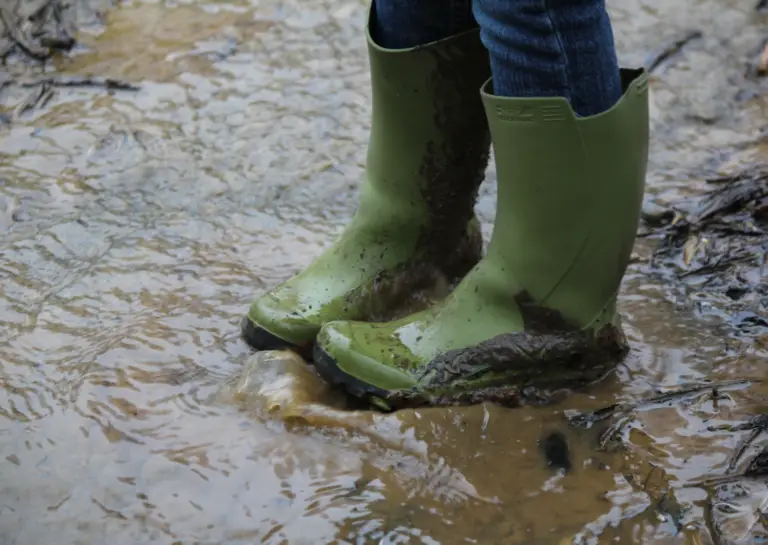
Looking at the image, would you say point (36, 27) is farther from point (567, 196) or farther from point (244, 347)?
point (567, 196)

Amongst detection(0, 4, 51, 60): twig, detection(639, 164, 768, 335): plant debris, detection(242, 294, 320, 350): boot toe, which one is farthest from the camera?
detection(0, 4, 51, 60): twig

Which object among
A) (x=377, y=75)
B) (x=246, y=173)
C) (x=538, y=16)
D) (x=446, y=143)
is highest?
(x=538, y=16)

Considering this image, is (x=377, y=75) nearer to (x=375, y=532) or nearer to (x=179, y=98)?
(x=375, y=532)

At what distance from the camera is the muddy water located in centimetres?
110

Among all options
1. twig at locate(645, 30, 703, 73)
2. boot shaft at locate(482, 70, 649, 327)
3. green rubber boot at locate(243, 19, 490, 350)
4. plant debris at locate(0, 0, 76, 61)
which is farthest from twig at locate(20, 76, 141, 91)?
boot shaft at locate(482, 70, 649, 327)

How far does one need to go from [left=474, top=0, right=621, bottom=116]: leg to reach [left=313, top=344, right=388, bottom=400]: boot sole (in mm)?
486

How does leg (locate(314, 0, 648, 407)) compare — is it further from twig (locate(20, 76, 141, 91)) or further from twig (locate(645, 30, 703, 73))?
twig (locate(20, 76, 141, 91))

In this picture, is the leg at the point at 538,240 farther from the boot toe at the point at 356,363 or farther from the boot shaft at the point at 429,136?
the boot shaft at the point at 429,136

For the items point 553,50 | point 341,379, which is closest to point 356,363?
point 341,379

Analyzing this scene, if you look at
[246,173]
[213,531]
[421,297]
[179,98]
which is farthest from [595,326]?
[179,98]

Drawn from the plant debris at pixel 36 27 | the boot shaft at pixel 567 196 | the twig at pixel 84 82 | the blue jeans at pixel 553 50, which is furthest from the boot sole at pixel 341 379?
the plant debris at pixel 36 27

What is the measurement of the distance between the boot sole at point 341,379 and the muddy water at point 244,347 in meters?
0.03

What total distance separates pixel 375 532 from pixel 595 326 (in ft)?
1.62

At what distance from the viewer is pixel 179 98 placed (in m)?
2.66
